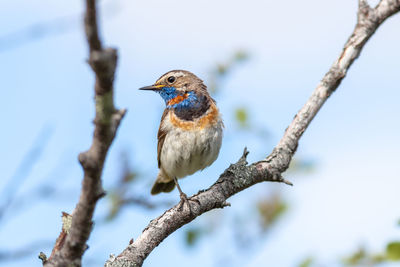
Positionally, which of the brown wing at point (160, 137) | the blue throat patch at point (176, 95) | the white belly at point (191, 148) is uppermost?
the blue throat patch at point (176, 95)

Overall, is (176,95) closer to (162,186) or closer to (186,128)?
(186,128)

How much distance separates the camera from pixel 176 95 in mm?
7973

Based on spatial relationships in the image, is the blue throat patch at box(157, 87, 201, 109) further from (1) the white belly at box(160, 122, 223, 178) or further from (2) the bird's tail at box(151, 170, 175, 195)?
(2) the bird's tail at box(151, 170, 175, 195)

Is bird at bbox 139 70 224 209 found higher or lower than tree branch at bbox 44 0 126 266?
higher

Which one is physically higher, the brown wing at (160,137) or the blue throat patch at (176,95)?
the blue throat patch at (176,95)

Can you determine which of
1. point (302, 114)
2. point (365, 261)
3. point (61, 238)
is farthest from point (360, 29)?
point (61, 238)

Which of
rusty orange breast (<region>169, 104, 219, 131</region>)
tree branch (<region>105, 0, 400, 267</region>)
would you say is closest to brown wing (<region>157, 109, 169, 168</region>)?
rusty orange breast (<region>169, 104, 219, 131</region>)

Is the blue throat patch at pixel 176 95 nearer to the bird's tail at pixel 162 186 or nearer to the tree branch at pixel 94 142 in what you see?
the bird's tail at pixel 162 186

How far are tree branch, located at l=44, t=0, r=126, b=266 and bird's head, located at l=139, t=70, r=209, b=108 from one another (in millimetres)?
4642

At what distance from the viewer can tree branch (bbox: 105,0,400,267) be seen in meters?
5.40

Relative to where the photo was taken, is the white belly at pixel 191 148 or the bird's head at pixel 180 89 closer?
the white belly at pixel 191 148

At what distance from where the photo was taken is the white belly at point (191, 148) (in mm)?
7176

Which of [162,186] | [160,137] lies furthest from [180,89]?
A: [162,186]

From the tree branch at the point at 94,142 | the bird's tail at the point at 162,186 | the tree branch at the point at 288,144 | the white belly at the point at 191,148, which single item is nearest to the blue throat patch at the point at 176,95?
the white belly at the point at 191,148
